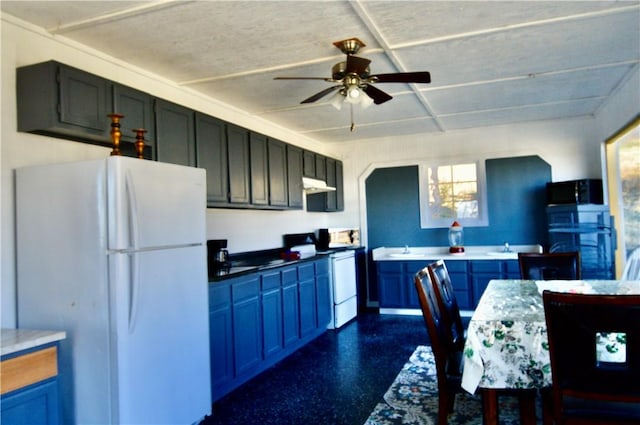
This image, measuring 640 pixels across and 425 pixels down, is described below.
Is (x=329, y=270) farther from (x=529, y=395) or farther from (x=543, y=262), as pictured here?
Result: (x=529, y=395)

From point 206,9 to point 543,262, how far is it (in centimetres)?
307

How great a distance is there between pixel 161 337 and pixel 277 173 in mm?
2534

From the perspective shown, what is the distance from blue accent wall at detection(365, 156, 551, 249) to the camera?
225 inches

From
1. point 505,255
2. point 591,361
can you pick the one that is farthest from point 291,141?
point 591,361

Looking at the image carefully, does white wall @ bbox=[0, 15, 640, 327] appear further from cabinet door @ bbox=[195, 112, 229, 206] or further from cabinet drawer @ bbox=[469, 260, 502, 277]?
cabinet drawer @ bbox=[469, 260, 502, 277]

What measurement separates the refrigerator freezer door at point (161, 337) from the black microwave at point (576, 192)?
422 centimetres

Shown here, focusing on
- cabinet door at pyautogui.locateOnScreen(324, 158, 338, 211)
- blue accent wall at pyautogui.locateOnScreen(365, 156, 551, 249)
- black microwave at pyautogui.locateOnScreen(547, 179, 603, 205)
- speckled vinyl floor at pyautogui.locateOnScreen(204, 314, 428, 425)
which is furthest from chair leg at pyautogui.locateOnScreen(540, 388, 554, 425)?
cabinet door at pyautogui.locateOnScreen(324, 158, 338, 211)

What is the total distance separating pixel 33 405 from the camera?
78.7 inches

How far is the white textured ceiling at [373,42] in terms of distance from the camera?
251cm

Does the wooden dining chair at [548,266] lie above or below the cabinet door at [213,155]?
below

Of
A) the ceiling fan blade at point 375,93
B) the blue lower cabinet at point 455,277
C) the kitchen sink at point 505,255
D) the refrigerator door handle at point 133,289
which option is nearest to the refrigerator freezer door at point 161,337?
the refrigerator door handle at point 133,289

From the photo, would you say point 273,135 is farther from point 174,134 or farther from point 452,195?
point 452,195

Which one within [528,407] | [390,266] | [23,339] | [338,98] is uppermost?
[338,98]

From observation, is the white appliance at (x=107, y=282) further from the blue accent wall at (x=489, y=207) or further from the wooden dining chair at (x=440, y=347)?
the blue accent wall at (x=489, y=207)
